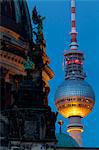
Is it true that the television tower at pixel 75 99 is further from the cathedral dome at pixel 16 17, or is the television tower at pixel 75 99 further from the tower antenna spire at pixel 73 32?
the cathedral dome at pixel 16 17

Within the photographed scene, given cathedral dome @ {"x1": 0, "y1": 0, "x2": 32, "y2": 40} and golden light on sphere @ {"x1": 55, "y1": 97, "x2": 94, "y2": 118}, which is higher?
golden light on sphere @ {"x1": 55, "y1": 97, "x2": 94, "y2": 118}

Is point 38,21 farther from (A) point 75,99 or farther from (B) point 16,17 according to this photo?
(A) point 75,99

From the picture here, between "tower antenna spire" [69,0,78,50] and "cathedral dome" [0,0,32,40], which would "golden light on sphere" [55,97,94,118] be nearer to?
"tower antenna spire" [69,0,78,50]

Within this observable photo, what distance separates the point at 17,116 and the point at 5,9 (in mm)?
19955

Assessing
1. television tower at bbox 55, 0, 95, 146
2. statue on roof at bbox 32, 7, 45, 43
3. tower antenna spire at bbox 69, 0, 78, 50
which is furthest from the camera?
tower antenna spire at bbox 69, 0, 78, 50

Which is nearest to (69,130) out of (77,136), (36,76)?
(77,136)

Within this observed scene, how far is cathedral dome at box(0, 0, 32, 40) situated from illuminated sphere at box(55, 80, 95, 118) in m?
113

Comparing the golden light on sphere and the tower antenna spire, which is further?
the tower antenna spire

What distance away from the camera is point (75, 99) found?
17725 centimetres

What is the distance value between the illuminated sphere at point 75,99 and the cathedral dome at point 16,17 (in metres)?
113

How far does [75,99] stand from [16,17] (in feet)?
391

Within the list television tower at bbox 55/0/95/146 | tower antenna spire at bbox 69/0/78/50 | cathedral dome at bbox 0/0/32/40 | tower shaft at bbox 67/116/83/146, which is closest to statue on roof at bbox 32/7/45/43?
cathedral dome at bbox 0/0/32/40

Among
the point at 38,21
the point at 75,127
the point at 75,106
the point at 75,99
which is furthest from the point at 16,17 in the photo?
the point at 75,127

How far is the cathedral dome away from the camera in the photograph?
56938 millimetres
